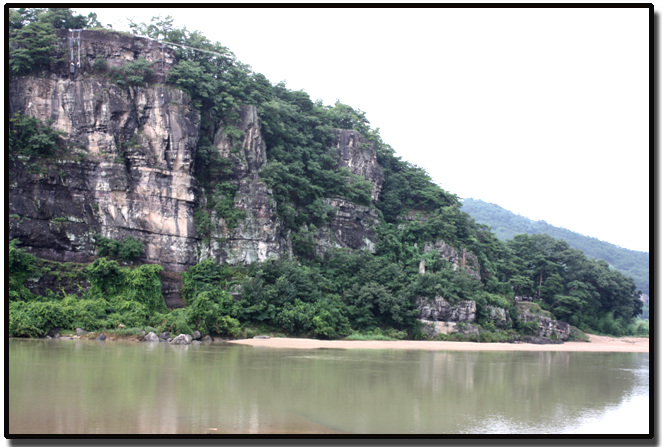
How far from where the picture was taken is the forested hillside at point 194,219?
2653 centimetres

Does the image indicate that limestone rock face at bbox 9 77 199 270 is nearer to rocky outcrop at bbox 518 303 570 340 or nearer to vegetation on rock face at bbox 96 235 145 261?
vegetation on rock face at bbox 96 235 145 261

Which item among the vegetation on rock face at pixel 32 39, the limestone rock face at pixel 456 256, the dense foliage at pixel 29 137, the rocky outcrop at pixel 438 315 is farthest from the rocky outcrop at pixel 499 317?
the vegetation on rock face at pixel 32 39

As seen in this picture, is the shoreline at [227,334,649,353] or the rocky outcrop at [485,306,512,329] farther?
the rocky outcrop at [485,306,512,329]

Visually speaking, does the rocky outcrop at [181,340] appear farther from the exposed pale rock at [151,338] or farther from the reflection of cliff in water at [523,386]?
the reflection of cliff in water at [523,386]

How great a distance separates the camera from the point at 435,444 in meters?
7.48

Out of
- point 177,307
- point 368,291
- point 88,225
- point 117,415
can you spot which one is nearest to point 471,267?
point 368,291

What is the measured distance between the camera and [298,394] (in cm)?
1215

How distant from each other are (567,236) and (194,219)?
209ft

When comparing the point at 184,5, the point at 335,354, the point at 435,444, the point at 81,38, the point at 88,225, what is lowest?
the point at 335,354

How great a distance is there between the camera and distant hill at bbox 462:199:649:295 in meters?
64.5

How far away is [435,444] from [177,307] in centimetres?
2227

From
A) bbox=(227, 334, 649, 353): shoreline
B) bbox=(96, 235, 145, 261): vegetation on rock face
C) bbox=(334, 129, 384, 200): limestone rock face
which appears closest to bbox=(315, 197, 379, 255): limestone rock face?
bbox=(334, 129, 384, 200): limestone rock face

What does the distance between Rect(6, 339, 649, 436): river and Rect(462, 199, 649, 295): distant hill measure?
36880 millimetres

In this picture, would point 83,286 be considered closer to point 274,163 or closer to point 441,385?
point 274,163
